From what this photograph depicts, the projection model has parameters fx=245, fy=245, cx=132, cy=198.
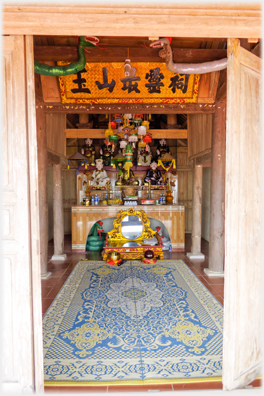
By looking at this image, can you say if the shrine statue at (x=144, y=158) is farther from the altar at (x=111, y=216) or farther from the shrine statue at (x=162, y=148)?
the altar at (x=111, y=216)

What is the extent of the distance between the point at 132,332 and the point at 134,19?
3294 millimetres

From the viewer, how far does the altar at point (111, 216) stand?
7395 mm

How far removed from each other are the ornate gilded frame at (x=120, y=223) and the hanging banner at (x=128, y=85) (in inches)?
125

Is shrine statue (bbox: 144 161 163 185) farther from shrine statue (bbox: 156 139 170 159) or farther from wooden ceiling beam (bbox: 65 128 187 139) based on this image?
wooden ceiling beam (bbox: 65 128 187 139)

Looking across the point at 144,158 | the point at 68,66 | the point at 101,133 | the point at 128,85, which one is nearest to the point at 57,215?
the point at 101,133

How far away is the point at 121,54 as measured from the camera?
435cm

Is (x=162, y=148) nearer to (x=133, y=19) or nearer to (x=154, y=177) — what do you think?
(x=154, y=177)

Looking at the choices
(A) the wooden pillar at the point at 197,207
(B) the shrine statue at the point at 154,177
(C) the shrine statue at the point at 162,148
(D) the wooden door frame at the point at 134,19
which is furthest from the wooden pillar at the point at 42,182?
(C) the shrine statue at the point at 162,148

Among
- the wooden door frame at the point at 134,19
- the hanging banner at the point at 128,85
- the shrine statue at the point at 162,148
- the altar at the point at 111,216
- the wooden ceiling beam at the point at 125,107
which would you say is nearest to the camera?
the wooden door frame at the point at 134,19

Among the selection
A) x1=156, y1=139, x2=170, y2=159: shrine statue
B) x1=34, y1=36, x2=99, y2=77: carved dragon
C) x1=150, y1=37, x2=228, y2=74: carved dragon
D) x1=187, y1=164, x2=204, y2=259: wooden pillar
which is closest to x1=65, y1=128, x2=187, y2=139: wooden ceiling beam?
x1=156, y1=139, x2=170, y2=159: shrine statue

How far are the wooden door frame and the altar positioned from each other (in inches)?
227

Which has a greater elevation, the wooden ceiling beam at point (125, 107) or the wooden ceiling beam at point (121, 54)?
the wooden ceiling beam at point (121, 54)

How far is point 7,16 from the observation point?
188 cm

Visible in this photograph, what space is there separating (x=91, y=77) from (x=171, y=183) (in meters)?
5.36
